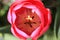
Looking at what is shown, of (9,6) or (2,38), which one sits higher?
(9,6)

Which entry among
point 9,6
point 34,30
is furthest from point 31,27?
point 9,6

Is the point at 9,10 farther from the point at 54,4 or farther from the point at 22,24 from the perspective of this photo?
the point at 54,4

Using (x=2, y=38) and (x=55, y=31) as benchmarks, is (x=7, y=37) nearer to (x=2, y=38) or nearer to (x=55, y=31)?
(x=2, y=38)
